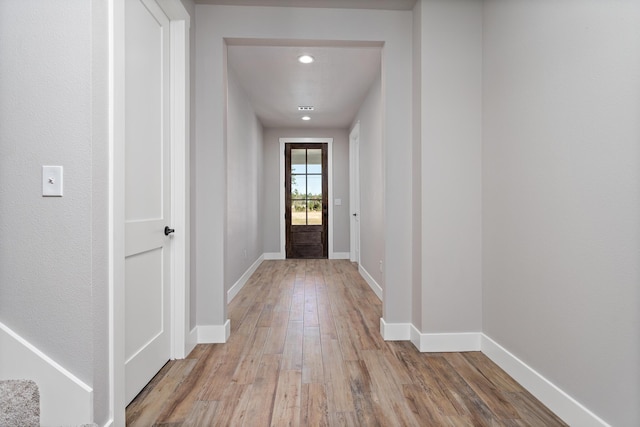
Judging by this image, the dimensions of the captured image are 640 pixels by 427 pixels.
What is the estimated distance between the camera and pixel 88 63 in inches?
50.9

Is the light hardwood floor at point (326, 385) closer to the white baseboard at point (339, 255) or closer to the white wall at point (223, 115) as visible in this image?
the white wall at point (223, 115)

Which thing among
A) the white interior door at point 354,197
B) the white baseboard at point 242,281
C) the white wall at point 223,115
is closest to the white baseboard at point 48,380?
the white wall at point 223,115

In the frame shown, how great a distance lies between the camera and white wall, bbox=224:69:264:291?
3881mm

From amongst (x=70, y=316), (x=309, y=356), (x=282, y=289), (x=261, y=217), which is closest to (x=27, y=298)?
(x=70, y=316)

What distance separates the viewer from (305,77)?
161 inches

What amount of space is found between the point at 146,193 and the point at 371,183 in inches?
116

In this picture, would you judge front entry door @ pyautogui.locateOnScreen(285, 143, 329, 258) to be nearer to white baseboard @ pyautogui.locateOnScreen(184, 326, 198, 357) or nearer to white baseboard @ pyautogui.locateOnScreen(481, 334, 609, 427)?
white baseboard @ pyautogui.locateOnScreen(184, 326, 198, 357)

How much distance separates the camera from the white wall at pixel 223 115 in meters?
2.58

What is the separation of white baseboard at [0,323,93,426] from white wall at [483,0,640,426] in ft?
6.55

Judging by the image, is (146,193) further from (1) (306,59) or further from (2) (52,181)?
(1) (306,59)

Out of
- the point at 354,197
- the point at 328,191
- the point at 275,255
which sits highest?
the point at 328,191

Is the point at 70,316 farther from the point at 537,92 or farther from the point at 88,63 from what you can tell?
the point at 537,92

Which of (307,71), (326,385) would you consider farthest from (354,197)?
(326,385)

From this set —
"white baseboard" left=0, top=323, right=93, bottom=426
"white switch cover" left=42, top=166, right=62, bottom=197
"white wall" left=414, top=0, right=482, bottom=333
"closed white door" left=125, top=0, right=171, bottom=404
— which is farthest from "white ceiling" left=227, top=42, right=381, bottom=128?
"white baseboard" left=0, top=323, right=93, bottom=426
